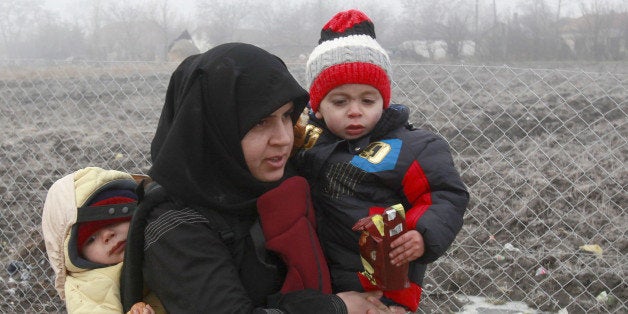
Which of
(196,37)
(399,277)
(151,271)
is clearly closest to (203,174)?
(151,271)

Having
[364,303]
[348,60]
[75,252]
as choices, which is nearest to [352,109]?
[348,60]

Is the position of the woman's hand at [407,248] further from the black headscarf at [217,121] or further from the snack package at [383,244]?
the black headscarf at [217,121]

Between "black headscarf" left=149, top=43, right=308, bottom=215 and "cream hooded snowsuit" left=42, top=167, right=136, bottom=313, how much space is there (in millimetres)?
511

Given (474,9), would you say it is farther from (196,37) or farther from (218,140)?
(218,140)

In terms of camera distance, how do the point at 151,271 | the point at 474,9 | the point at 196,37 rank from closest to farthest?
the point at 151,271, the point at 474,9, the point at 196,37

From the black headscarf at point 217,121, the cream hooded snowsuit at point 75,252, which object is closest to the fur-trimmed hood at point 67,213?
the cream hooded snowsuit at point 75,252

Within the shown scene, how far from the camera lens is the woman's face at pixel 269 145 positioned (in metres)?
1.68

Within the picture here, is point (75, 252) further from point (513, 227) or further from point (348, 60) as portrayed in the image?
point (513, 227)

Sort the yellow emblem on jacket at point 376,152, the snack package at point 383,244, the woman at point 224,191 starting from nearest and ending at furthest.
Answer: the woman at point 224,191 < the snack package at point 383,244 < the yellow emblem on jacket at point 376,152

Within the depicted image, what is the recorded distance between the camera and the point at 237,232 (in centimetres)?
167

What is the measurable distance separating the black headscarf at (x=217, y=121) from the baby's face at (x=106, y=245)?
548 millimetres

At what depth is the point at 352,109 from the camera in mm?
2004

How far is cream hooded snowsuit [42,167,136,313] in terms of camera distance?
189 cm

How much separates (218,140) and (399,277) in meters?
0.63
